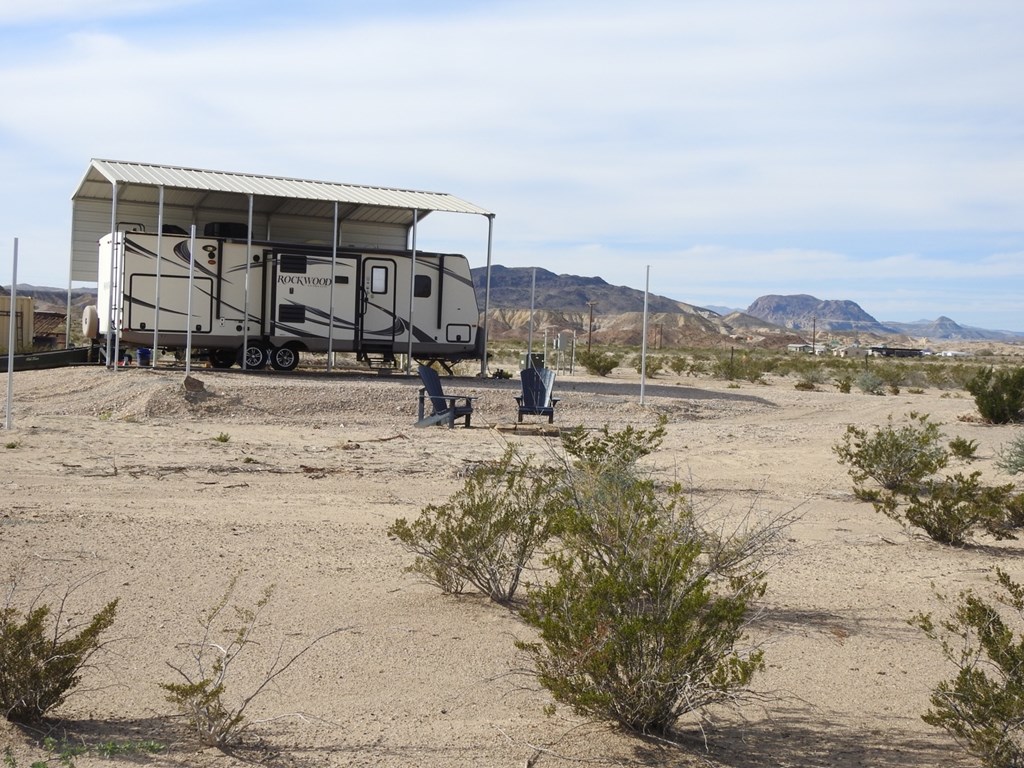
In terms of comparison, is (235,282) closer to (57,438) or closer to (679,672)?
(57,438)

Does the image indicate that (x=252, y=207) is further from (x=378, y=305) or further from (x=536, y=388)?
(x=536, y=388)

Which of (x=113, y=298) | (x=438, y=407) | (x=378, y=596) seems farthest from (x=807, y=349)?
(x=378, y=596)

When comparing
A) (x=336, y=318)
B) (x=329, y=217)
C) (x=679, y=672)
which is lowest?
(x=679, y=672)

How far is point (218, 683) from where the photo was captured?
465cm

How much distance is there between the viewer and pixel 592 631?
438cm

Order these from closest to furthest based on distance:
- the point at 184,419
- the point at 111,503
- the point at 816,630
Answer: the point at 816,630 < the point at 111,503 < the point at 184,419

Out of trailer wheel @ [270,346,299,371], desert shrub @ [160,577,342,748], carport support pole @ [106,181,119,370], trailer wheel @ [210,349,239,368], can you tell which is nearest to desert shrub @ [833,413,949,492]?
desert shrub @ [160,577,342,748]

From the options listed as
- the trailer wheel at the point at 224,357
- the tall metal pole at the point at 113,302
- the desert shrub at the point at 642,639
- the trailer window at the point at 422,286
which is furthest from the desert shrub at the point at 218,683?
the trailer wheel at the point at 224,357

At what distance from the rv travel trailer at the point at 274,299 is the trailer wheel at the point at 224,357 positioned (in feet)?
0.07

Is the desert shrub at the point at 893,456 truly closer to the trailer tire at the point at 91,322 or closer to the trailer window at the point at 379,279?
the trailer window at the point at 379,279

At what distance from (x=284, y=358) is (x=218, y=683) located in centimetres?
1835

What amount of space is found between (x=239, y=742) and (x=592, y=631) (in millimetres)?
1414

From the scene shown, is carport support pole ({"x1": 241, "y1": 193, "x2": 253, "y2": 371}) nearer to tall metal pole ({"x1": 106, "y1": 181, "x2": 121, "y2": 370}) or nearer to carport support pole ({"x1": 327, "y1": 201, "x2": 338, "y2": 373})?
carport support pole ({"x1": 327, "y1": 201, "x2": 338, "y2": 373})

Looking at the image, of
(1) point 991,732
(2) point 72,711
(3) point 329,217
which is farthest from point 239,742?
(3) point 329,217
